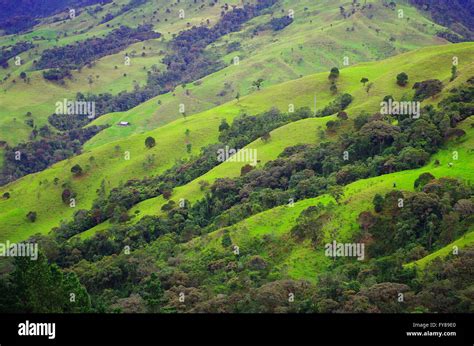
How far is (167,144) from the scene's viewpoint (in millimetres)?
122188

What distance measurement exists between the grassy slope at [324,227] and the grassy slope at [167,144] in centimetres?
3600

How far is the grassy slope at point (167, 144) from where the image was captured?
108750 millimetres

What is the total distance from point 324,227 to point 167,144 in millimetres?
66270

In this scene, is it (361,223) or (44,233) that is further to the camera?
(44,233)

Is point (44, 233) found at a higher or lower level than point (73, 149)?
lower

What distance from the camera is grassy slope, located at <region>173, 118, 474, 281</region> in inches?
2261

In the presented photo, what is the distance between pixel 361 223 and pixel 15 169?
135733mm

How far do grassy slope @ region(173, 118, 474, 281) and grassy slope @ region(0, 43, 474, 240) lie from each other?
36.0 m

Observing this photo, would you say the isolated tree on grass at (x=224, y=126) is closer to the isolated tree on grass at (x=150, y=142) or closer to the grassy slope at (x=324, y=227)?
the isolated tree on grass at (x=150, y=142)

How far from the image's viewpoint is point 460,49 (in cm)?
12075

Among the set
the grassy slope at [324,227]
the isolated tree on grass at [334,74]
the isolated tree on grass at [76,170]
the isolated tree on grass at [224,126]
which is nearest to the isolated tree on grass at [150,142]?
the isolated tree on grass at [224,126]

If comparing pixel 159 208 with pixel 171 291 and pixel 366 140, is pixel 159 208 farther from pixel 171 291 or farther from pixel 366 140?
pixel 171 291
